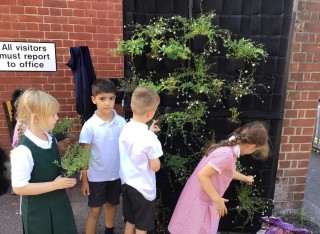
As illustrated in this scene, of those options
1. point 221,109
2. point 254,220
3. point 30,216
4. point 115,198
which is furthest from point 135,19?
point 254,220

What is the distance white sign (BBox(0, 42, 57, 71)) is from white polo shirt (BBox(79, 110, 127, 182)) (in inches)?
79.4

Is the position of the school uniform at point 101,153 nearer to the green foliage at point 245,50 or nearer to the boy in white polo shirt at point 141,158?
the boy in white polo shirt at point 141,158

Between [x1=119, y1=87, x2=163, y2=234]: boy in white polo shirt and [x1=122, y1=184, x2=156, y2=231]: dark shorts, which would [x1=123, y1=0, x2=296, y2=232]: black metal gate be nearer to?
[x1=119, y1=87, x2=163, y2=234]: boy in white polo shirt

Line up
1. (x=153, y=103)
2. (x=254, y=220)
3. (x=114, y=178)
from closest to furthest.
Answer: (x=153, y=103) → (x=114, y=178) → (x=254, y=220)

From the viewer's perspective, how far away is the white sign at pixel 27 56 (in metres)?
4.11

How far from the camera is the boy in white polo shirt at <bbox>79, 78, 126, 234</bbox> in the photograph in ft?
8.56

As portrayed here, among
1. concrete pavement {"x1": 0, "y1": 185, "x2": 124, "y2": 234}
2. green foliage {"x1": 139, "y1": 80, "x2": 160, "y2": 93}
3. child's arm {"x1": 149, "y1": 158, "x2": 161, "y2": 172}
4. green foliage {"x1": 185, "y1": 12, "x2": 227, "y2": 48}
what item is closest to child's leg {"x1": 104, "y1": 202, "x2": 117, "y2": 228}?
concrete pavement {"x1": 0, "y1": 185, "x2": 124, "y2": 234}

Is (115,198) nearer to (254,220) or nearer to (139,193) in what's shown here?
(139,193)

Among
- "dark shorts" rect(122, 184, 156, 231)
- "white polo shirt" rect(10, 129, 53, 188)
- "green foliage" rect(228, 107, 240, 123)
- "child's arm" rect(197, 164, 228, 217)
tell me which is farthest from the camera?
"green foliage" rect(228, 107, 240, 123)

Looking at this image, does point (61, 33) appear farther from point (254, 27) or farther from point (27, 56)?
point (254, 27)

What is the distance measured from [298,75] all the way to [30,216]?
2897 mm

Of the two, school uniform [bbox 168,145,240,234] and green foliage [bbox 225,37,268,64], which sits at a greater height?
green foliage [bbox 225,37,268,64]

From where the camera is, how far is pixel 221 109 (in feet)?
9.71

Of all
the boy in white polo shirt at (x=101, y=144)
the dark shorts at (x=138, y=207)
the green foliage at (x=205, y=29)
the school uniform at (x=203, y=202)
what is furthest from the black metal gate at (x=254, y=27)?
the dark shorts at (x=138, y=207)
